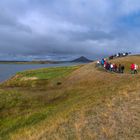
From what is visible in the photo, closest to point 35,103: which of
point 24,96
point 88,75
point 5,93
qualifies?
point 24,96

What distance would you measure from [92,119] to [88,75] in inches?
1298

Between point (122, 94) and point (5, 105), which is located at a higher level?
point (122, 94)

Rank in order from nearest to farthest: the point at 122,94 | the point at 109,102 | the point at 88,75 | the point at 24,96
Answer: the point at 109,102
the point at 122,94
the point at 24,96
the point at 88,75

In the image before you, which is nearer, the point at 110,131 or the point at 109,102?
the point at 110,131

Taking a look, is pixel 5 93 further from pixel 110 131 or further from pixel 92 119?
pixel 110 131

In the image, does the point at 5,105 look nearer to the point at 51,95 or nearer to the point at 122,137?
the point at 51,95

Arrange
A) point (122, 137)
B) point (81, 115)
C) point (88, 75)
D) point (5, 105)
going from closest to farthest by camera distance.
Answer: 1. point (122, 137)
2. point (81, 115)
3. point (5, 105)
4. point (88, 75)

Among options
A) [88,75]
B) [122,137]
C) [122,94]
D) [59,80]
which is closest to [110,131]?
[122,137]

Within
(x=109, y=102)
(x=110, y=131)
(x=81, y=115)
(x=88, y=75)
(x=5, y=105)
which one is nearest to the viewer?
(x=110, y=131)

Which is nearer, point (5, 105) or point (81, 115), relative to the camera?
point (81, 115)

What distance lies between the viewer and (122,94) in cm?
2288

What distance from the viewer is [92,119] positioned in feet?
60.0

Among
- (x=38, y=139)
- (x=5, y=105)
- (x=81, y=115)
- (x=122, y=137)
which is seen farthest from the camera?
(x=5, y=105)

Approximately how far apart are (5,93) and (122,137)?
104 ft
